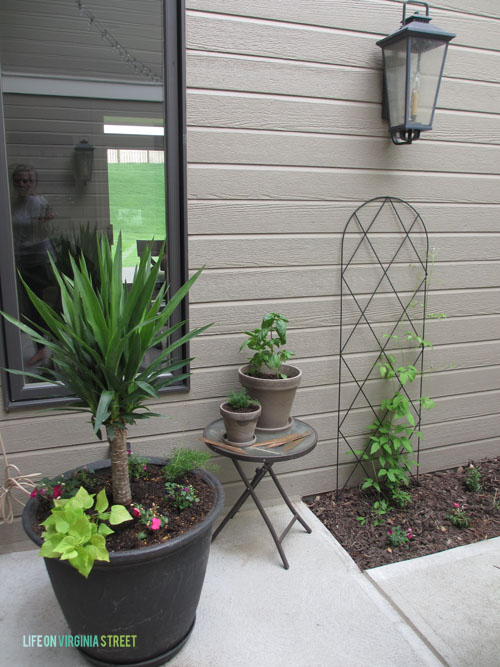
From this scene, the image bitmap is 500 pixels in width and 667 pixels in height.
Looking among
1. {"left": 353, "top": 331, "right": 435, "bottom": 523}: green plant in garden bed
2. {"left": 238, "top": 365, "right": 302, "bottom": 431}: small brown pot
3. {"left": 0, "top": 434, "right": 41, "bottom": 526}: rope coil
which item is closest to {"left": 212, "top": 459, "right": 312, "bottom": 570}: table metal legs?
{"left": 238, "top": 365, "right": 302, "bottom": 431}: small brown pot

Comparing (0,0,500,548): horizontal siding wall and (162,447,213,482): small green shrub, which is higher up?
(0,0,500,548): horizontal siding wall

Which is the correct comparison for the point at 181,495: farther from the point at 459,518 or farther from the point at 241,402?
the point at 459,518

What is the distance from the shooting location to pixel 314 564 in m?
2.28

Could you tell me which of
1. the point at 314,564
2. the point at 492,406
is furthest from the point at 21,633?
the point at 492,406

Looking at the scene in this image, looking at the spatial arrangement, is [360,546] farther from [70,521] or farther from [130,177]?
[130,177]

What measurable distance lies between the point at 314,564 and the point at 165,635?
776 millimetres

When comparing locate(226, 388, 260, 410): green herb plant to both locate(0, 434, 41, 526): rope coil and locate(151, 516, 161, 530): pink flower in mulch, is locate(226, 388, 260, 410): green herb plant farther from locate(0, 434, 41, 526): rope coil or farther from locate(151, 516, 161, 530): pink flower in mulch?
locate(0, 434, 41, 526): rope coil

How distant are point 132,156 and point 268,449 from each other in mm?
1385

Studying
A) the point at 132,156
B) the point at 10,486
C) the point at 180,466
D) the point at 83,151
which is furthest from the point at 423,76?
the point at 10,486

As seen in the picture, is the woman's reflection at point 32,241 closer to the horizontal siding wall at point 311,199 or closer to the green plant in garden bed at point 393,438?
the horizontal siding wall at point 311,199

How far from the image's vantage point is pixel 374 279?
108 inches

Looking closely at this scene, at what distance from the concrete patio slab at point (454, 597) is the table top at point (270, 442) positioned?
60 cm

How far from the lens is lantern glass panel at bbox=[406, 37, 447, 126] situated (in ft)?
7.77

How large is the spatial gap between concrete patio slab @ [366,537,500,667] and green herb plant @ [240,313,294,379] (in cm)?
96
